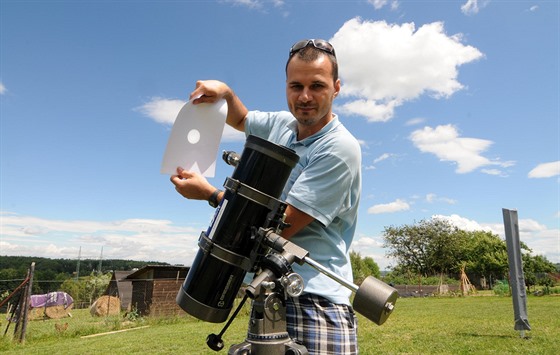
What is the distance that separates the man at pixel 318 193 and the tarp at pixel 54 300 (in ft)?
68.5

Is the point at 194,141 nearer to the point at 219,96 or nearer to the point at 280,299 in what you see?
the point at 219,96

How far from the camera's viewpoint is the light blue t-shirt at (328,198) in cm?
160

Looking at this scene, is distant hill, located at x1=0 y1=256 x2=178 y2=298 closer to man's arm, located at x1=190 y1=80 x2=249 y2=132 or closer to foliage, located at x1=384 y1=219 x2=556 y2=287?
man's arm, located at x1=190 y1=80 x2=249 y2=132

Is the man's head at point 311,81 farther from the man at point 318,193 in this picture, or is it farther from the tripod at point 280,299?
the tripod at point 280,299

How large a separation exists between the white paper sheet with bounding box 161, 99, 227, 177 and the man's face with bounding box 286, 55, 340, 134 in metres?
0.35

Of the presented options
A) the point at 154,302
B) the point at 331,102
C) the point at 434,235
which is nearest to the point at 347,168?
the point at 331,102

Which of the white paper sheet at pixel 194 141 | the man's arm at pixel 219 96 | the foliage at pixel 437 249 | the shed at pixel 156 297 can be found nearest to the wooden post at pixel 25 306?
the shed at pixel 156 297

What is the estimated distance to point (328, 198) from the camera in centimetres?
161

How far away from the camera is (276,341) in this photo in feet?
4.40

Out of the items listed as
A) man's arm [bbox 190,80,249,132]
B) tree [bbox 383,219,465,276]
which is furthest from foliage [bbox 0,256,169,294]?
tree [bbox 383,219,465,276]

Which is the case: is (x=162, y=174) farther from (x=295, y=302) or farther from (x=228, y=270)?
(x=295, y=302)

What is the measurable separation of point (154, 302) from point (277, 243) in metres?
17.4

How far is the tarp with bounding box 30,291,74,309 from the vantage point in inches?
781

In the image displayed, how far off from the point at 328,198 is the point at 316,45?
647 millimetres
